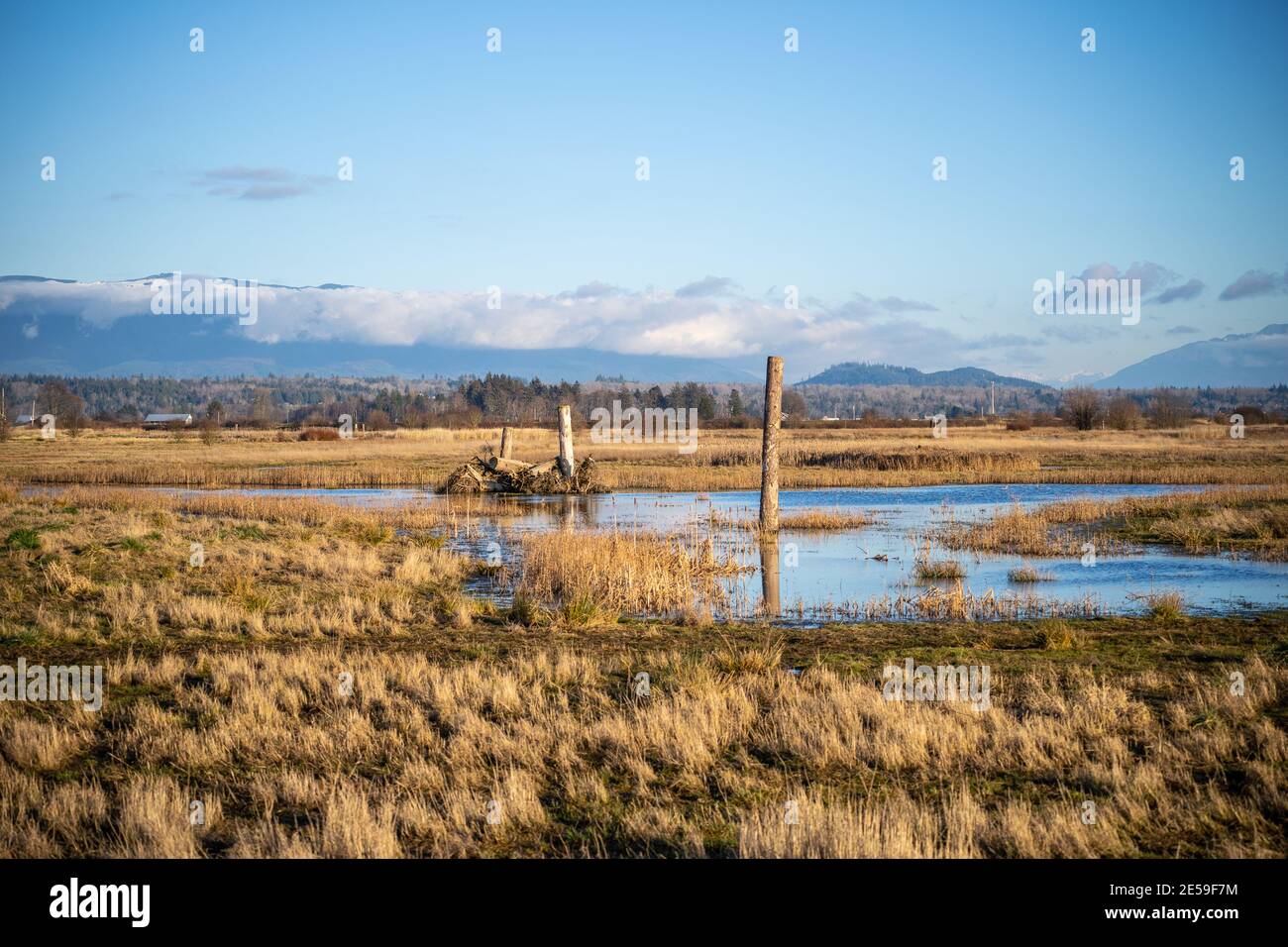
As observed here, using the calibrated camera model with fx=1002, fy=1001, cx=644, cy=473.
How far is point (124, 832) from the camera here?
6.64m

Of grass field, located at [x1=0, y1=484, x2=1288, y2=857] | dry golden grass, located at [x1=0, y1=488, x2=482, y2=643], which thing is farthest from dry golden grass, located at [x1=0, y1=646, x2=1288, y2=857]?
dry golden grass, located at [x1=0, y1=488, x2=482, y2=643]

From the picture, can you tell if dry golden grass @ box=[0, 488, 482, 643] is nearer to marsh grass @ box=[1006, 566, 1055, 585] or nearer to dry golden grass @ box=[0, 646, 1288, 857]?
dry golden grass @ box=[0, 646, 1288, 857]

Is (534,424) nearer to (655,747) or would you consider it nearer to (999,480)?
(999,480)

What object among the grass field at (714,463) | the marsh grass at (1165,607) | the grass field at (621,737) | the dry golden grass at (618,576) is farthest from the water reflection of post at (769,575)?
the grass field at (714,463)

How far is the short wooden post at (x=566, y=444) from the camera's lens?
125 ft

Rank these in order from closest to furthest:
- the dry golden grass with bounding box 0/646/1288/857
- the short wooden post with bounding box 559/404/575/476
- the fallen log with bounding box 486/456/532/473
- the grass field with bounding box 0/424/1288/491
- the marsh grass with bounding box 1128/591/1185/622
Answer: the dry golden grass with bounding box 0/646/1288/857, the marsh grass with bounding box 1128/591/1185/622, the short wooden post with bounding box 559/404/575/476, the fallen log with bounding box 486/456/532/473, the grass field with bounding box 0/424/1288/491

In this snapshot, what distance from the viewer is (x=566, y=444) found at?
38.3 meters

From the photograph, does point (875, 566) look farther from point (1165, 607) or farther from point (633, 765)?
point (633, 765)

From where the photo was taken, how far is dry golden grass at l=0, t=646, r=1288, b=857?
259 inches

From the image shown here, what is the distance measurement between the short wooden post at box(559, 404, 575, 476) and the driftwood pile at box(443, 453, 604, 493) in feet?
0.55

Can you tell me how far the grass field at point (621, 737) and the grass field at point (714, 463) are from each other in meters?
27.3

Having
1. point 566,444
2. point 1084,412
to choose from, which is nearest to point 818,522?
point 566,444

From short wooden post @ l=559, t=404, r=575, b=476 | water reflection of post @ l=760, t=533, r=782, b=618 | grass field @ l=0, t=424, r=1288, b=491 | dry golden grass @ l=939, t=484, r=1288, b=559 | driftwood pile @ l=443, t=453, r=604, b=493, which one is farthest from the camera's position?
grass field @ l=0, t=424, r=1288, b=491
